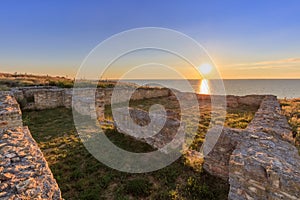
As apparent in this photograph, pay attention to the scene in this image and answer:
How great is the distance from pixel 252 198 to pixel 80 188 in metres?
3.71

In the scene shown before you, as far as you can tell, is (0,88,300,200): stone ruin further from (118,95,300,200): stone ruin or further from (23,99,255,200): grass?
(23,99,255,200): grass

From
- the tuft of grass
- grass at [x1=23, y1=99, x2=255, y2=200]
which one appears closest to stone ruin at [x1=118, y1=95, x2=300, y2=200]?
grass at [x1=23, y1=99, x2=255, y2=200]

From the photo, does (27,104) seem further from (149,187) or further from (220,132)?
(220,132)

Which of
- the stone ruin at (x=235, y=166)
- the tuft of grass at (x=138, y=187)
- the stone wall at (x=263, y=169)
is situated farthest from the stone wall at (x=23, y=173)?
the stone wall at (x=263, y=169)

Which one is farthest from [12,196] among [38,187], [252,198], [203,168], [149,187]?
[203,168]

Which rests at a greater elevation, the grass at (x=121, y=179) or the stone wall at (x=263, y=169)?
the stone wall at (x=263, y=169)

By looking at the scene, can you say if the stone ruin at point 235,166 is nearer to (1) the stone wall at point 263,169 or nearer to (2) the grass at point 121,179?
(1) the stone wall at point 263,169

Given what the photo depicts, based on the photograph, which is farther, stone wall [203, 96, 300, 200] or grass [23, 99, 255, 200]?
grass [23, 99, 255, 200]

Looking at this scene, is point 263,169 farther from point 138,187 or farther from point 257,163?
point 138,187

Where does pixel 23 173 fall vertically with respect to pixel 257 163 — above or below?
below

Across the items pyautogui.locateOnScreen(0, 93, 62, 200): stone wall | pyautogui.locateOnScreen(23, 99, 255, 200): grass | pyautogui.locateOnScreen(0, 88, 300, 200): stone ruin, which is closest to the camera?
pyautogui.locateOnScreen(0, 93, 62, 200): stone wall

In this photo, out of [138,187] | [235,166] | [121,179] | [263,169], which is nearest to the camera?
[263,169]

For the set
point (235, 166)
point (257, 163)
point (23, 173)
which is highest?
point (257, 163)

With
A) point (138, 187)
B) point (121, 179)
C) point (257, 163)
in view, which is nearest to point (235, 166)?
point (257, 163)
